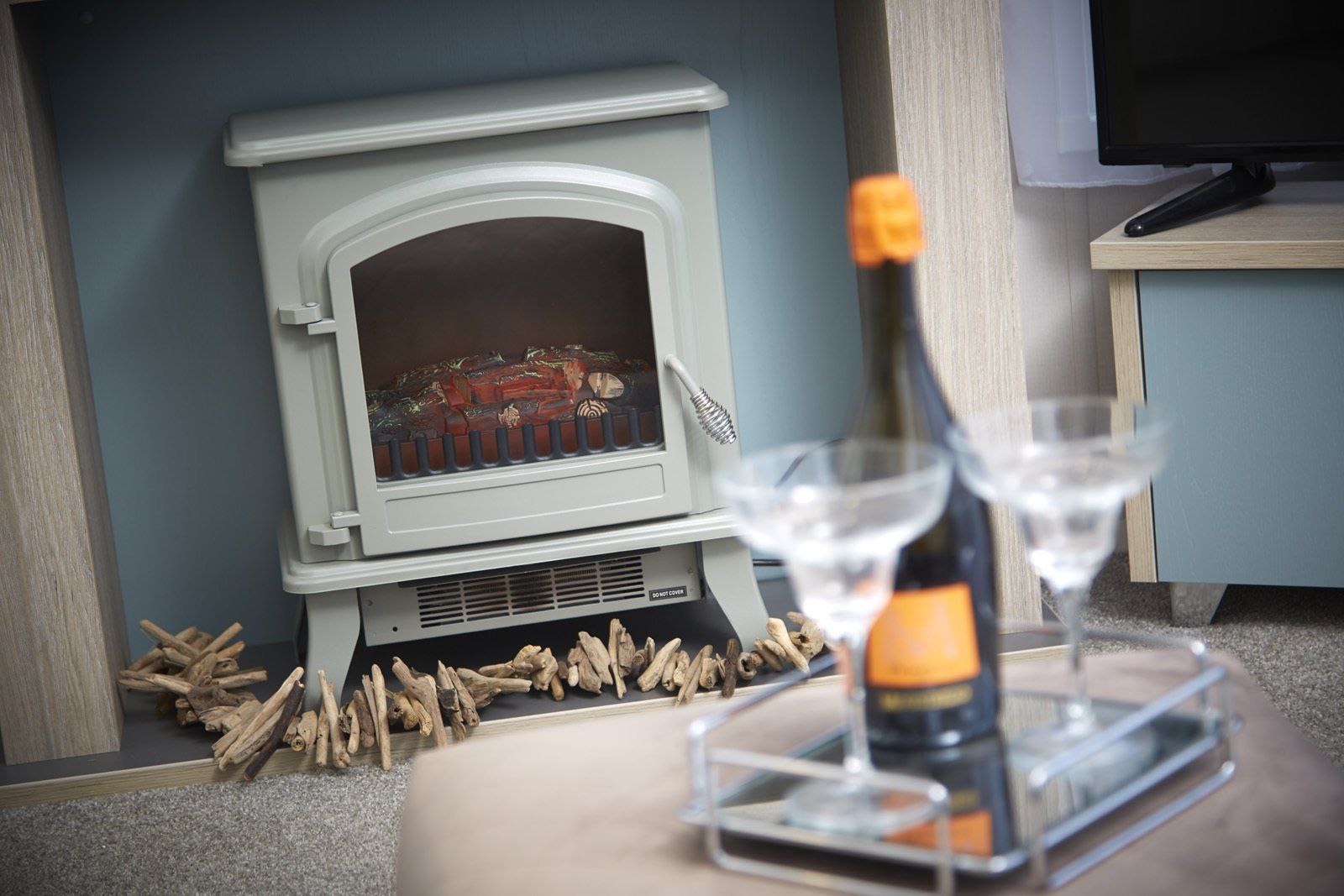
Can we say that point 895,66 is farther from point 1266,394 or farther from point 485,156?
point 1266,394

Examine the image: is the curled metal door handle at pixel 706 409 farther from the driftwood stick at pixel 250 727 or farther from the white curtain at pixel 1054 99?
the white curtain at pixel 1054 99

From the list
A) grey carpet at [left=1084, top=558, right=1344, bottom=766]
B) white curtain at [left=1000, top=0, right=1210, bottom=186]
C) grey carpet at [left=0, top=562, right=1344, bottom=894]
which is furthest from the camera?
white curtain at [left=1000, top=0, right=1210, bottom=186]

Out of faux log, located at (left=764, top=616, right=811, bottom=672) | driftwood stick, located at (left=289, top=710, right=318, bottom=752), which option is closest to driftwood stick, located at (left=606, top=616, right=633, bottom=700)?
faux log, located at (left=764, top=616, right=811, bottom=672)

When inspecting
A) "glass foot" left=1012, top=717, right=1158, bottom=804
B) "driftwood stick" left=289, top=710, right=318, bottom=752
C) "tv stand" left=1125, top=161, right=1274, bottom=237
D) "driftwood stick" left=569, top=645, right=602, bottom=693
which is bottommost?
"driftwood stick" left=289, top=710, right=318, bottom=752

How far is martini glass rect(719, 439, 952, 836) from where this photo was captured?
28.3 inches

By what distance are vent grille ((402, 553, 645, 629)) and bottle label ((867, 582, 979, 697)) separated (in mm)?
1305

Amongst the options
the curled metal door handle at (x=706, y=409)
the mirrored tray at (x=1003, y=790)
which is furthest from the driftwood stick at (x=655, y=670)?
the mirrored tray at (x=1003, y=790)

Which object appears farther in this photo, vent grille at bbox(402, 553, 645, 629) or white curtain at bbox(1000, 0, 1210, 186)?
white curtain at bbox(1000, 0, 1210, 186)

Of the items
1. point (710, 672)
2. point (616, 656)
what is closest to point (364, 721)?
point (616, 656)

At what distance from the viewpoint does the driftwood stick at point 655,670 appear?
2.05 meters

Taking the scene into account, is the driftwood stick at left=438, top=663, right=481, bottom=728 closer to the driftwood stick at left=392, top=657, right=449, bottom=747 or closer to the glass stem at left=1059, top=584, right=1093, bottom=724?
the driftwood stick at left=392, top=657, right=449, bottom=747

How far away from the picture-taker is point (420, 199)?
6.31 feet

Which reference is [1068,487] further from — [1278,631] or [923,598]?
[1278,631]

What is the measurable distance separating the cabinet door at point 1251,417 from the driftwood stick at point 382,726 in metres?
1.18
